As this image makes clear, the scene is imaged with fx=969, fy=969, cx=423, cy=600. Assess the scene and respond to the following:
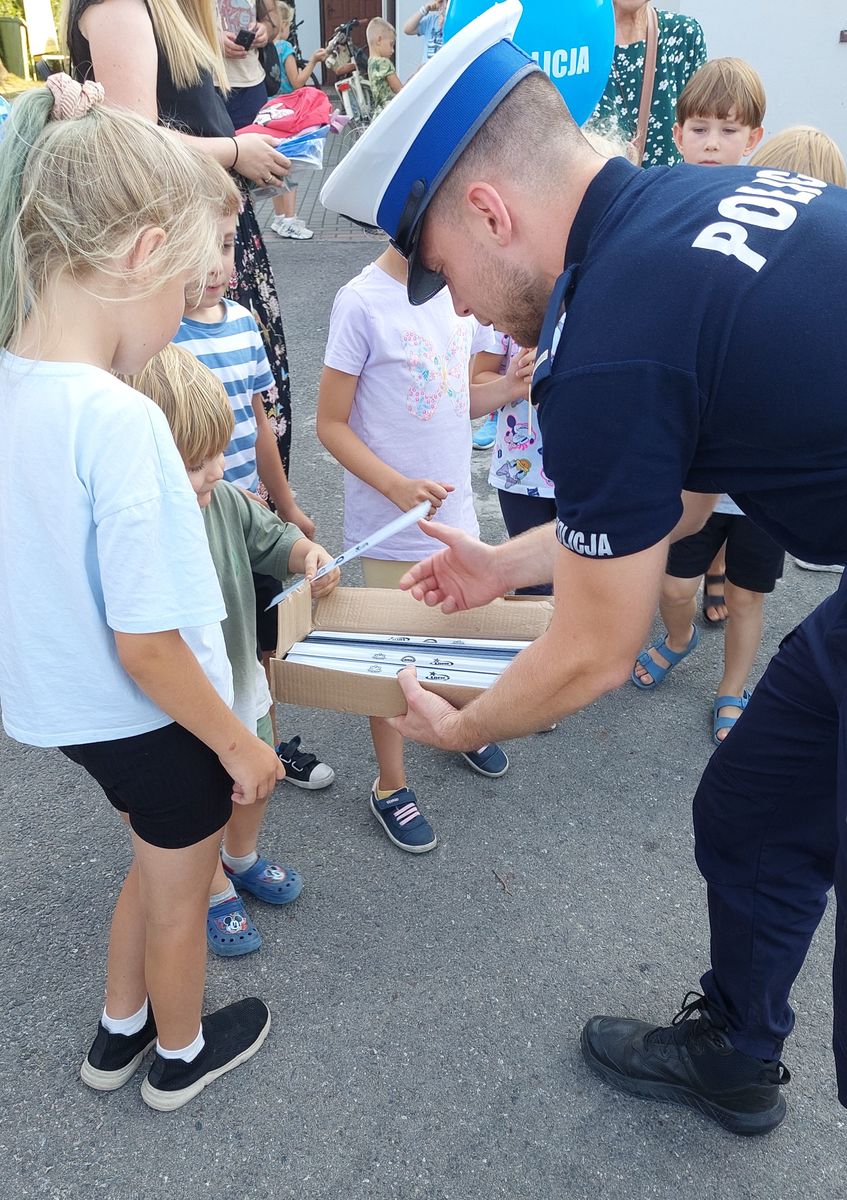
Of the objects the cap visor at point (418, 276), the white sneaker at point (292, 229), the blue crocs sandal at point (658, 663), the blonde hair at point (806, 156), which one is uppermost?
the cap visor at point (418, 276)

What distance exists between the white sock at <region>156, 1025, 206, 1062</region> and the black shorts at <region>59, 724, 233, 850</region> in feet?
1.76

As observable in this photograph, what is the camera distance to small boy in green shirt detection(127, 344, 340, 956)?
178cm

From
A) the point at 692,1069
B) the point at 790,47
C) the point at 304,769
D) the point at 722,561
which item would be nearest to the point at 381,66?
the point at 790,47

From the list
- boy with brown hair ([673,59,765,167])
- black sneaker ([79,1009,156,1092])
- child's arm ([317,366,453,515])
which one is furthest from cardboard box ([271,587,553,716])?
boy with brown hair ([673,59,765,167])

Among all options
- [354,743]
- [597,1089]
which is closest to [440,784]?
[354,743]

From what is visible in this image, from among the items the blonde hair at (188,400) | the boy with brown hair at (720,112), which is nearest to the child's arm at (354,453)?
the blonde hair at (188,400)

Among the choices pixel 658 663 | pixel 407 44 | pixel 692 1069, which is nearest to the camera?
pixel 692 1069

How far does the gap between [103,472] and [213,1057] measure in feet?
4.28

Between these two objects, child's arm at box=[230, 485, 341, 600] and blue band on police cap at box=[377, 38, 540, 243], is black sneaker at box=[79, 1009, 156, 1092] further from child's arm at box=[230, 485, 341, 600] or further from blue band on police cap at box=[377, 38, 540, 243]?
blue band on police cap at box=[377, 38, 540, 243]

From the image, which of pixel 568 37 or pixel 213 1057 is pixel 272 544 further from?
pixel 568 37

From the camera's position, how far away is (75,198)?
4.42ft

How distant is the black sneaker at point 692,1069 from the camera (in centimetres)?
190

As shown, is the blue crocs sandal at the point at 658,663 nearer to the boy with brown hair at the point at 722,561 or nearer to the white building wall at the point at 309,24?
the boy with brown hair at the point at 722,561

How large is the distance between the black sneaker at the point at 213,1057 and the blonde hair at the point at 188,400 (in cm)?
118
